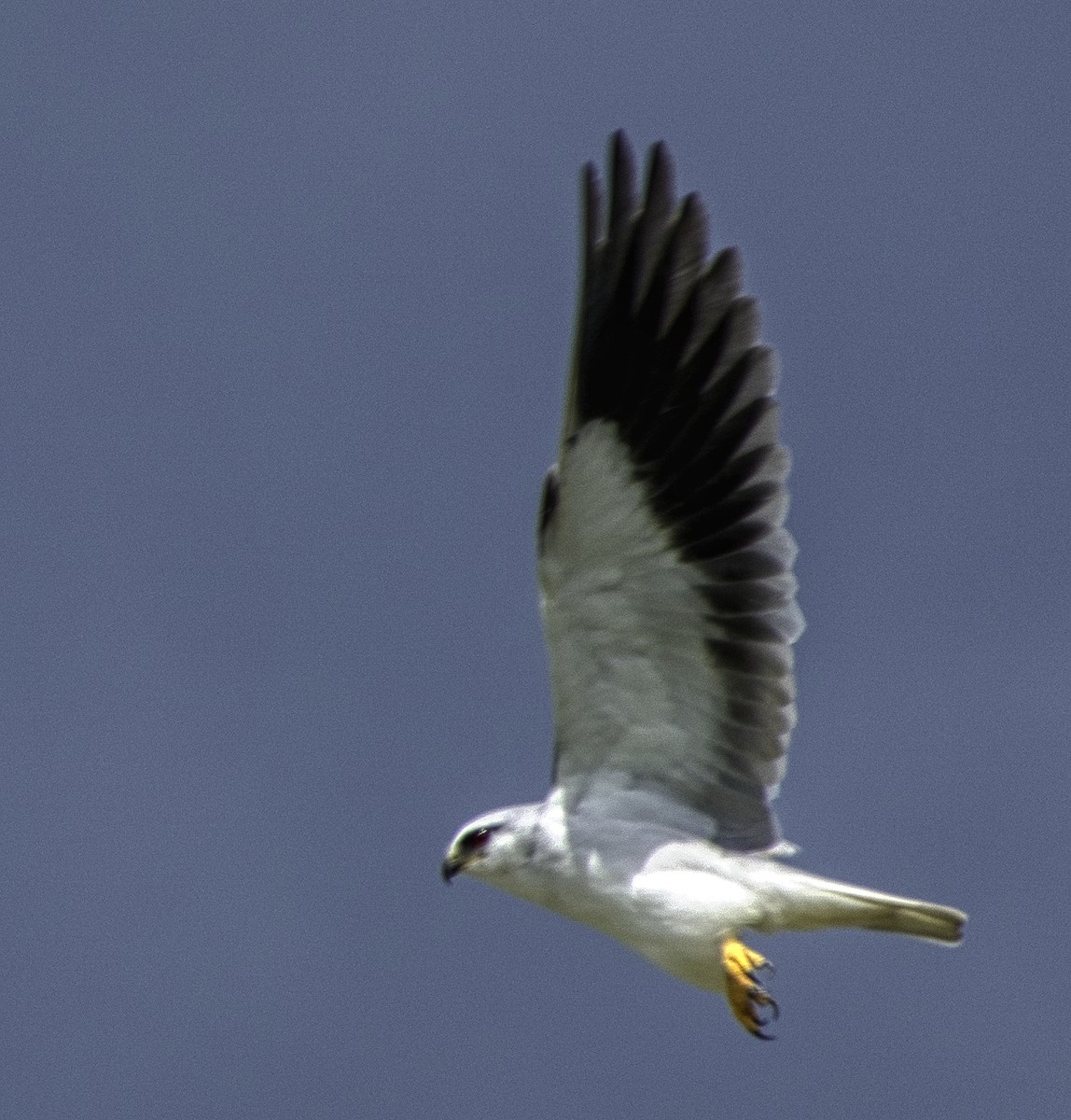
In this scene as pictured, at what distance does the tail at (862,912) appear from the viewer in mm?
12820

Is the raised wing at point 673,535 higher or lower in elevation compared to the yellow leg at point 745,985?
higher

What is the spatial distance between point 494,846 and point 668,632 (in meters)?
1.28

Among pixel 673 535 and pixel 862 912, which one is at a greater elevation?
pixel 673 535

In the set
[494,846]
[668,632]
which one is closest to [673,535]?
[668,632]

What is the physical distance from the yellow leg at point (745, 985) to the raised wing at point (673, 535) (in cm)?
56

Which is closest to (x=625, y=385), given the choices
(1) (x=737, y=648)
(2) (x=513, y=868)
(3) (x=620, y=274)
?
(3) (x=620, y=274)

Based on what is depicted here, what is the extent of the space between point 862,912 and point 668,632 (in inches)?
61.0

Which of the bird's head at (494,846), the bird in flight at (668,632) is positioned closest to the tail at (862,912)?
the bird in flight at (668,632)

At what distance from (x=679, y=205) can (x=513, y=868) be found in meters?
3.15

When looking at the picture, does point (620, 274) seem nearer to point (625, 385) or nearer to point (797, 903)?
point (625, 385)

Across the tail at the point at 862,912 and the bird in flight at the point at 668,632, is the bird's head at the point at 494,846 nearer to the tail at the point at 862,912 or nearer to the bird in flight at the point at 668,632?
the bird in flight at the point at 668,632

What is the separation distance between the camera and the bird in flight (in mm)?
12898

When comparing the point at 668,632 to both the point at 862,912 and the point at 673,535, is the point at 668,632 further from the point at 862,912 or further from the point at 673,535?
the point at 862,912

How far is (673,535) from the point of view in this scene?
13148 mm
